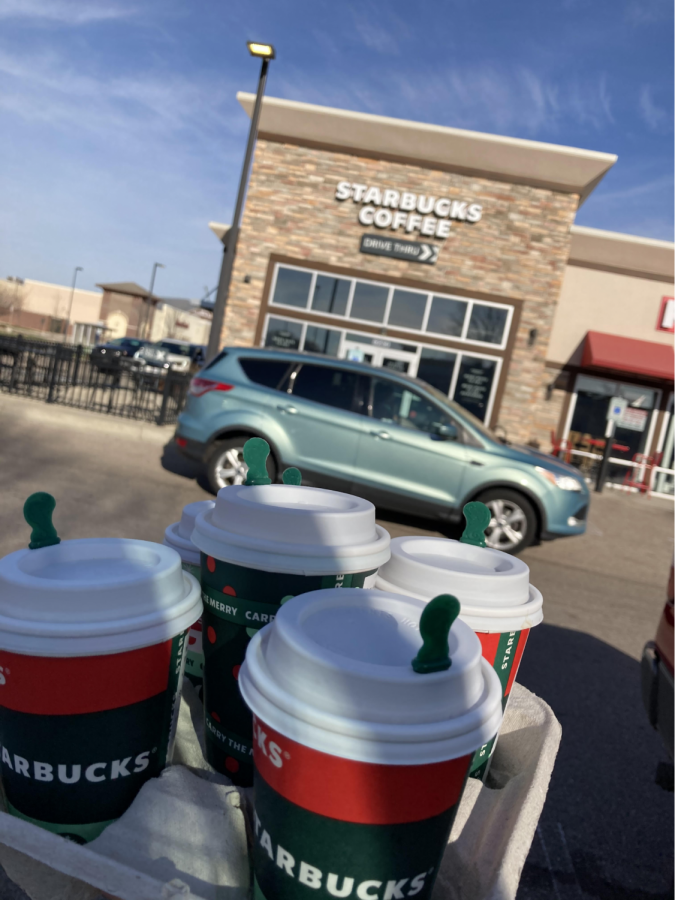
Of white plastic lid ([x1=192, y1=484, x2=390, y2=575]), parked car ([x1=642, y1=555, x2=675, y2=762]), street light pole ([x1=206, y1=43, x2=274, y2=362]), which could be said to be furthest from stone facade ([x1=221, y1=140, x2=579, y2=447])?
white plastic lid ([x1=192, y1=484, x2=390, y2=575])

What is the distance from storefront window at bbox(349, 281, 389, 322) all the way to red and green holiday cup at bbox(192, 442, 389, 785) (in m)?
15.2

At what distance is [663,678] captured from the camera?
9.27ft

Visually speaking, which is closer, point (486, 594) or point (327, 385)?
point (486, 594)

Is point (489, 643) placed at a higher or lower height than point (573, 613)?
higher

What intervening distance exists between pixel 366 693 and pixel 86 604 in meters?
0.56

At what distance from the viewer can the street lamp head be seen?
462 inches

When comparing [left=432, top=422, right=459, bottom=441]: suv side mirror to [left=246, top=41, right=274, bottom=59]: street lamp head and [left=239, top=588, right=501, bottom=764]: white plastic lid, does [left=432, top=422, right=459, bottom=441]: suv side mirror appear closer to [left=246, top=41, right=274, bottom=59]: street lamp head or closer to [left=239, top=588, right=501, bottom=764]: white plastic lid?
[left=239, top=588, right=501, bottom=764]: white plastic lid

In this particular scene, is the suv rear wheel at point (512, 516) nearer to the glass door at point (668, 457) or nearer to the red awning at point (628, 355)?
the red awning at point (628, 355)

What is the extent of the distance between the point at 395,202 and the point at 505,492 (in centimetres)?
1085

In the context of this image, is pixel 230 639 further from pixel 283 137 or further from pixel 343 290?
pixel 283 137

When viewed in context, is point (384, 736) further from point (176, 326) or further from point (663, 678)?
point (176, 326)

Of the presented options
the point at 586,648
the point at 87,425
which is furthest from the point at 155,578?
the point at 87,425

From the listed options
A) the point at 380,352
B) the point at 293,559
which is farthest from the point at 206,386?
the point at 380,352

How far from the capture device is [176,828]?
4.05ft
